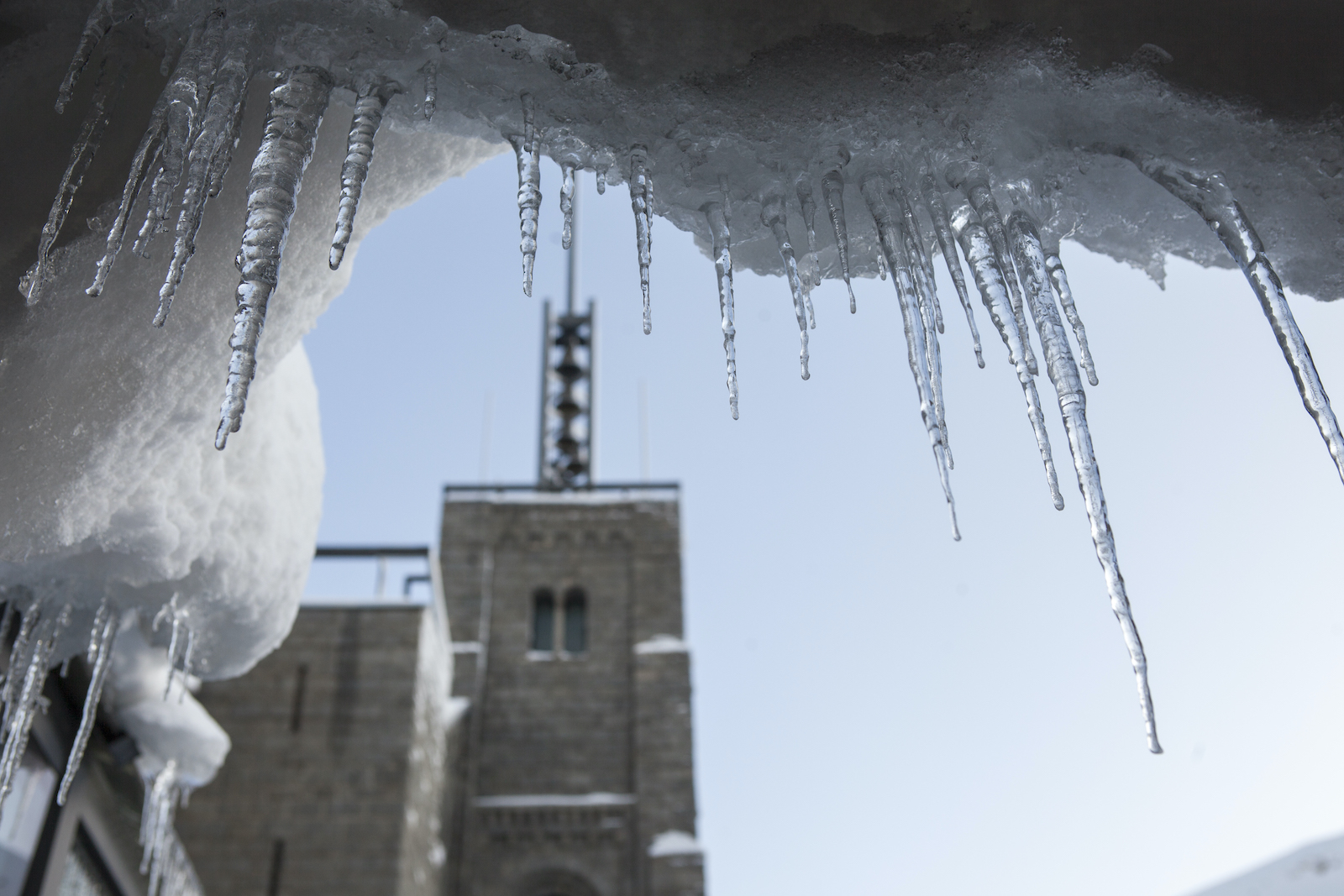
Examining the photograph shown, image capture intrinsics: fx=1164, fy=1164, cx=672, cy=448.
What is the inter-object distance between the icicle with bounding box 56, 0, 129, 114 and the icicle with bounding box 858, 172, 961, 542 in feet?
5.65

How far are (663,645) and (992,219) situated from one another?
1786cm

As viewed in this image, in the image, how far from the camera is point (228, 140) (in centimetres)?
265

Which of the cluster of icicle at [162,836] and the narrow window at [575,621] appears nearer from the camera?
the cluster of icicle at [162,836]

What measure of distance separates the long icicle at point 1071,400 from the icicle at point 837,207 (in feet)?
1.30

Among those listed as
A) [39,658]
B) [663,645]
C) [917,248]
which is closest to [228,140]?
[917,248]

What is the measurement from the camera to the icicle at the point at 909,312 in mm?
2807

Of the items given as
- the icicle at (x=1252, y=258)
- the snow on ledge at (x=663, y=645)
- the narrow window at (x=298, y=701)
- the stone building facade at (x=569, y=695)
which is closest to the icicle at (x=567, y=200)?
the icicle at (x=1252, y=258)

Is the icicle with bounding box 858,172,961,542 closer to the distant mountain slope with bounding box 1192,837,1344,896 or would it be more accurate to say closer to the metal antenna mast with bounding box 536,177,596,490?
the distant mountain slope with bounding box 1192,837,1344,896

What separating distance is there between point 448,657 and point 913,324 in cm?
1614

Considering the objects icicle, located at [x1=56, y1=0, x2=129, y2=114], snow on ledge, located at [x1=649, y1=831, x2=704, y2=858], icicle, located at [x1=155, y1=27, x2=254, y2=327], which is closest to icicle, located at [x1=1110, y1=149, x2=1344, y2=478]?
icicle, located at [x1=155, y1=27, x2=254, y2=327]

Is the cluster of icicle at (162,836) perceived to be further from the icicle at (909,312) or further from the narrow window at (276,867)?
the narrow window at (276,867)

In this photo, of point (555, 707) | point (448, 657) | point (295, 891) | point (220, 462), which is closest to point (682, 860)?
point (555, 707)

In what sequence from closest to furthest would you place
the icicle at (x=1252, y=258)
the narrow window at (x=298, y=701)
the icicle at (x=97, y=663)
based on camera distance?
the icicle at (x=1252, y=258)
the icicle at (x=97, y=663)
the narrow window at (x=298, y=701)

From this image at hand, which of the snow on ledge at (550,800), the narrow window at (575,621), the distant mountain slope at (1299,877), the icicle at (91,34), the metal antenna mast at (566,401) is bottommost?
the distant mountain slope at (1299,877)
